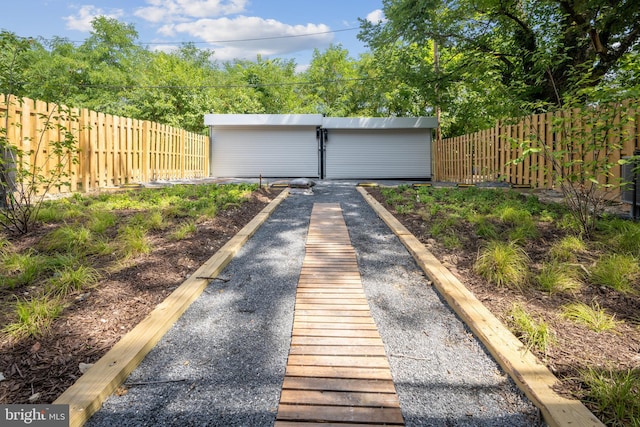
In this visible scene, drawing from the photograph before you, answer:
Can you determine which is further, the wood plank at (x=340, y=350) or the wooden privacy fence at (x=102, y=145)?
the wooden privacy fence at (x=102, y=145)

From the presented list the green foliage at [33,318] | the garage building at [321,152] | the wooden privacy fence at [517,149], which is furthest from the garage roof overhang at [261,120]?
the green foliage at [33,318]

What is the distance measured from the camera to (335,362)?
6.22ft

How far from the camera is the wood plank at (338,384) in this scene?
1677mm

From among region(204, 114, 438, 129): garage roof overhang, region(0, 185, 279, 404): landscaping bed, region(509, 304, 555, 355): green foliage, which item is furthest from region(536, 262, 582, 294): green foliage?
region(204, 114, 438, 129): garage roof overhang

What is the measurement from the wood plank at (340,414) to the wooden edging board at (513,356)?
1.99ft

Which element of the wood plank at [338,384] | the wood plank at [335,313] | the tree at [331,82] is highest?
the tree at [331,82]

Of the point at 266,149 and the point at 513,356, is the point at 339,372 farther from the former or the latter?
the point at 266,149

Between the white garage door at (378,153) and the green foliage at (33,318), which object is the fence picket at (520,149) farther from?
the green foliage at (33,318)

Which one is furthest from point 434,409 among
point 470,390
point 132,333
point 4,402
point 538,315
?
point 4,402

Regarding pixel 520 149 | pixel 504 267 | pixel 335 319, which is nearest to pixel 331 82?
pixel 520 149

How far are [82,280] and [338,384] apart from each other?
2.14m

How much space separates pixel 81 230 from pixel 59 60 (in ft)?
90.9

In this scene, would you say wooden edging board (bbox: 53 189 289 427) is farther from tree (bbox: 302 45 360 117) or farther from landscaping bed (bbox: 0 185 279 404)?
tree (bbox: 302 45 360 117)

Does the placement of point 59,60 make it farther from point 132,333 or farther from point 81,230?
point 132,333
